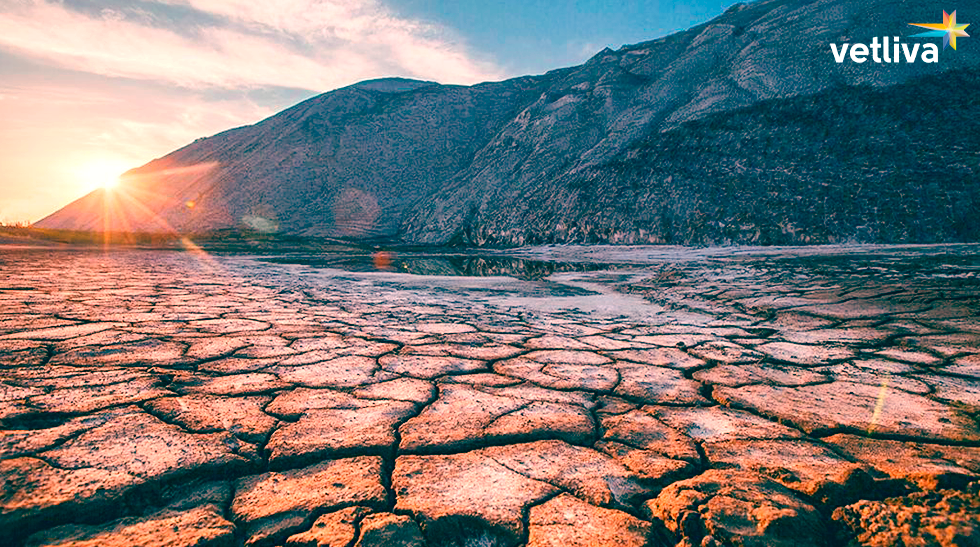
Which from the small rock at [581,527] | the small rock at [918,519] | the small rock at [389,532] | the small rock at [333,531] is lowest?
the small rock at [581,527]

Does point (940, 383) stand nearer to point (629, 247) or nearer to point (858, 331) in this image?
point (858, 331)

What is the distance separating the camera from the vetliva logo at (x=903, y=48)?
8.45m

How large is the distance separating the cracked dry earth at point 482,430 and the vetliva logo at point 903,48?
30.0 ft

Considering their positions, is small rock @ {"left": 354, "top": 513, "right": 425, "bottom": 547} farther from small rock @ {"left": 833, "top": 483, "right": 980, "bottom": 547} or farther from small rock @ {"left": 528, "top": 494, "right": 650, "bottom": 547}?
small rock @ {"left": 833, "top": 483, "right": 980, "bottom": 547}

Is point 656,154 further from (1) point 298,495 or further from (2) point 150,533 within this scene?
(2) point 150,533

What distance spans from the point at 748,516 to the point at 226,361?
1572mm

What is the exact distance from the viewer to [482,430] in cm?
108

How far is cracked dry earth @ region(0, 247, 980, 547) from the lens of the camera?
726 millimetres

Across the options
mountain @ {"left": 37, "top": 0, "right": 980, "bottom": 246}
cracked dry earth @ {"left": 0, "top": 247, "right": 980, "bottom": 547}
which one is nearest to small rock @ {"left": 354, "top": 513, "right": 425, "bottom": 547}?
cracked dry earth @ {"left": 0, "top": 247, "right": 980, "bottom": 547}

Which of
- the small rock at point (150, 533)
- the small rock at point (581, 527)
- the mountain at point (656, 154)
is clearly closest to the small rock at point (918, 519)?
the small rock at point (581, 527)

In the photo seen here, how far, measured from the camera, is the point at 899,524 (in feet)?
2.34

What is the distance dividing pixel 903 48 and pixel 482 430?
474 inches

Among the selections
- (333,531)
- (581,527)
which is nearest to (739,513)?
(581,527)

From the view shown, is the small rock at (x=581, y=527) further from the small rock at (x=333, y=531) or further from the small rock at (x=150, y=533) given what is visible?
the small rock at (x=150, y=533)
